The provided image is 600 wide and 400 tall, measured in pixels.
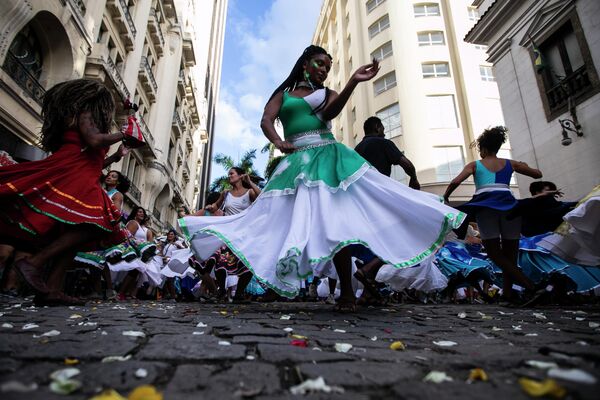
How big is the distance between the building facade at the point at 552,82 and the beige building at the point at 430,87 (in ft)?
31.0

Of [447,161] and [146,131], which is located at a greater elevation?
[146,131]

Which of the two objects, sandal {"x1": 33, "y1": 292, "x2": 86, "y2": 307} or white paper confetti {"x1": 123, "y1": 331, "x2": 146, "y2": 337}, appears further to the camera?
sandal {"x1": 33, "y1": 292, "x2": 86, "y2": 307}

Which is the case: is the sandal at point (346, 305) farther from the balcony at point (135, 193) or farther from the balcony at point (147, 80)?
the balcony at point (147, 80)

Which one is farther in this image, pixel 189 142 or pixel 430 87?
pixel 189 142

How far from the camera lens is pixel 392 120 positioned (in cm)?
2267

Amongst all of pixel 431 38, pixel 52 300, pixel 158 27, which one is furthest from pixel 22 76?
pixel 431 38

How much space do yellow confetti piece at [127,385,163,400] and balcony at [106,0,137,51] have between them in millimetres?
18453

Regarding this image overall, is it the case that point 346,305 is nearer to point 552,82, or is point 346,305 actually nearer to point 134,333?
point 134,333

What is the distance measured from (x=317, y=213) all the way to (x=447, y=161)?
19686 mm

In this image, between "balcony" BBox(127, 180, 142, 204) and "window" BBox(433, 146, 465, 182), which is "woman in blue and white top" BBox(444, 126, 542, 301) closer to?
"window" BBox(433, 146, 465, 182)

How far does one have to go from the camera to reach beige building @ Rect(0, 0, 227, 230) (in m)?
9.36

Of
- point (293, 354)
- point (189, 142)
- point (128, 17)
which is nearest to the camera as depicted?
point (293, 354)

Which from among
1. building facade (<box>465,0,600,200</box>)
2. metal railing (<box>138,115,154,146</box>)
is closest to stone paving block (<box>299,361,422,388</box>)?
building facade (<box>465,0,600,200</box>)

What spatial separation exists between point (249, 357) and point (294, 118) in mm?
2425
